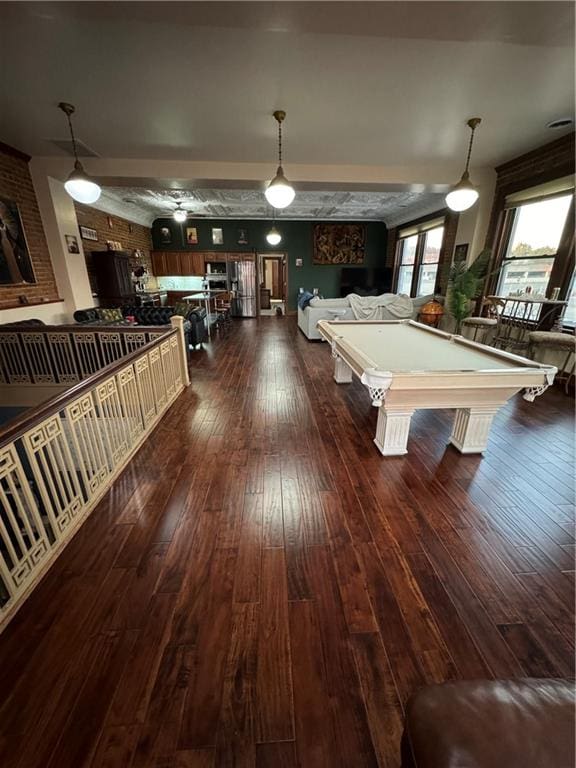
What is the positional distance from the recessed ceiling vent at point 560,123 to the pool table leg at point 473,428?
11.4ft

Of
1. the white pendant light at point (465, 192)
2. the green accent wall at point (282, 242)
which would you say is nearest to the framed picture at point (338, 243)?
the green accent wall at point (282, 242)

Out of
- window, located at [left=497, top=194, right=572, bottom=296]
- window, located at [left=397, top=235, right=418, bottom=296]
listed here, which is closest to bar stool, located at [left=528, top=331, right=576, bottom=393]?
window, located at [left=497, top=194, right=572, bottom=296]

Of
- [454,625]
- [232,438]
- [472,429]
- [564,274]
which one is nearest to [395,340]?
[472,429]

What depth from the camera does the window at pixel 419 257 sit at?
718 cm

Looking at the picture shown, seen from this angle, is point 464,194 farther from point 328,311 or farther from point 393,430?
point 328,311

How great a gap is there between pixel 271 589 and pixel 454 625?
0.79m

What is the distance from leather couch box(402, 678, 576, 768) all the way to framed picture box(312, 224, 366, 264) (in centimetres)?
1042

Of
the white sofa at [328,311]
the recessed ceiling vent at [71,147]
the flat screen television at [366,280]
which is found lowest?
the white sofa at [328,311]

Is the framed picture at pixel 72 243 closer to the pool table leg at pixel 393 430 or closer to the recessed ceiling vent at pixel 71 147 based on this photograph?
the recessed ceiling vent at pixel 71 147

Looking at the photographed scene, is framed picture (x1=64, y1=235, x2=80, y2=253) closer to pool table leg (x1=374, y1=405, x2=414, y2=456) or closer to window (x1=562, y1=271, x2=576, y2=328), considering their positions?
pool table leg (x1=374, y1=405, x2=414, y2=456)

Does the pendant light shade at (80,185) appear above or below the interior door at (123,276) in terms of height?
above

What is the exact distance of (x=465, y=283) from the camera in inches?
199

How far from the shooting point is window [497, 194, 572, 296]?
4180 millimetres

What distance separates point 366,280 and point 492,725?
10.3 metres
